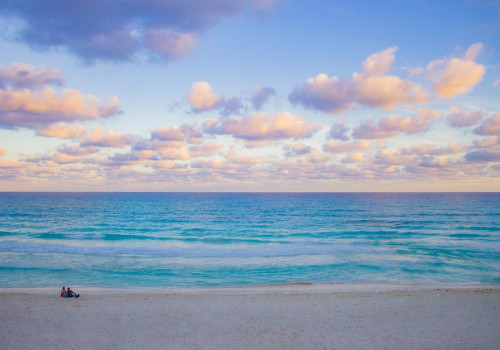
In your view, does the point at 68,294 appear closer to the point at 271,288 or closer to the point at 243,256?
the point at 271,288

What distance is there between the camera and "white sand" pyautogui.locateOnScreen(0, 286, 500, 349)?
31.8 feet

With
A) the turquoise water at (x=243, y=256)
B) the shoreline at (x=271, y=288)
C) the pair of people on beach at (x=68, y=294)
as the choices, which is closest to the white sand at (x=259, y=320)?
the pair of people on beach at (x=68, y=294)

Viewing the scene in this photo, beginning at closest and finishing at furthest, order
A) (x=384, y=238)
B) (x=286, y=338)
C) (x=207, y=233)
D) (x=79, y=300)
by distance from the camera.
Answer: (x=286, y=338) < (x=79, y=300) < (x=384, y=238) < (x=207, y=233)

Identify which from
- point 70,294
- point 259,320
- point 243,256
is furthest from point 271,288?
point 70,294

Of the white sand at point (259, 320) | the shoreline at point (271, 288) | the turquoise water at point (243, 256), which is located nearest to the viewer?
the white sand at point (259, 320)

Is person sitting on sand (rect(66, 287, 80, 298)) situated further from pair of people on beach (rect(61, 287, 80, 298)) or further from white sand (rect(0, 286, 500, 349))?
white sand (rect(0, 286, 500, 349))

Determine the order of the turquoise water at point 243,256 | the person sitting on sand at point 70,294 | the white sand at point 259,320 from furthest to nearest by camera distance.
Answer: the turquoise water at point 243,256 < the person sitting on sand at point 70,294 < the white sand at point 259,320

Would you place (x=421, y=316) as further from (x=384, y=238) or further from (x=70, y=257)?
(x=70, y=257)

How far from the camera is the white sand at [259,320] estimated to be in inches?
381

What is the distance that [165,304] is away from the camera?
1327 cm

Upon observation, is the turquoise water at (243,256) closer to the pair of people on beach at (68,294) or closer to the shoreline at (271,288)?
the shoreline at (271,288)

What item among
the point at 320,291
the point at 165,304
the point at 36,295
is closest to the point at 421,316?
the point at 320,291

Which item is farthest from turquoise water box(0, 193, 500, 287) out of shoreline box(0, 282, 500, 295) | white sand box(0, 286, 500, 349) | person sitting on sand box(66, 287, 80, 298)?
white sand box(0, 286, 500, 349)

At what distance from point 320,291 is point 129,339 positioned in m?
9.37
